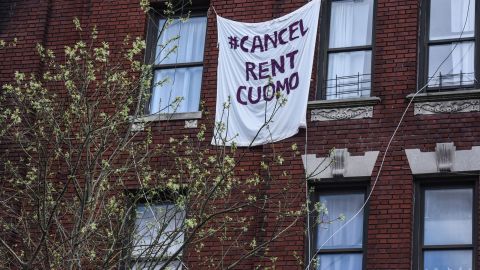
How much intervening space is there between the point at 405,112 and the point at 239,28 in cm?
332

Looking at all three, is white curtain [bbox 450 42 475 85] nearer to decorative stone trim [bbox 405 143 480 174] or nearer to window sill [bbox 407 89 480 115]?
window sill [bbox 407 89 480 115]

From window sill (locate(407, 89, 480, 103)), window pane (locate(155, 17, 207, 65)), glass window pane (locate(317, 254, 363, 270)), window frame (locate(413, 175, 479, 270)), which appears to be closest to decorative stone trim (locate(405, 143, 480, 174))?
window frame (locate(413, 175, 479, 270))

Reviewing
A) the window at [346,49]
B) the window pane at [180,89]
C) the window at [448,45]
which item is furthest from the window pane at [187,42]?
the window at [448,45]

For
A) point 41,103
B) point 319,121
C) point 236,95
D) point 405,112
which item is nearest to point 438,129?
point 405,112

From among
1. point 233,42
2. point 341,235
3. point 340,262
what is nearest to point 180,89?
point 233,42

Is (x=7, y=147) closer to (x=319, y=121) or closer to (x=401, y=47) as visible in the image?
(x=319, y=121)

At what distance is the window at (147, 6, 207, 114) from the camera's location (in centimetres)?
1898

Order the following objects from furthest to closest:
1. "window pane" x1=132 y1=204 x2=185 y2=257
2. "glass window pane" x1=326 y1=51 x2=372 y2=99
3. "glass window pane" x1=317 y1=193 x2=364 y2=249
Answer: "glass window pane" x1=326 y1=51 x2=372 y2=99
"glass window pane" x1=317 y1=193 x2=364 y2=249
"window pane" x1=132 y1=204 x2=185 y2=257

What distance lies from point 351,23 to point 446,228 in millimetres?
3985

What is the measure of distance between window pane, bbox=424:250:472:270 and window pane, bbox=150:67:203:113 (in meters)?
4.93

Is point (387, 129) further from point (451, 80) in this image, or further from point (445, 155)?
point (451, 80)

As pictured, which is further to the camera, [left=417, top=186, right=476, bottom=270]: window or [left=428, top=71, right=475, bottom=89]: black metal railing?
[left=428, top=71, right=475, bottom=89]: black metal railing

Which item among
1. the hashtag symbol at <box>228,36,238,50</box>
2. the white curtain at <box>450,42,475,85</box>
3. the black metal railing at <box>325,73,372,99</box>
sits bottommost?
the black metal railing at <box>325,73,372,99</box>

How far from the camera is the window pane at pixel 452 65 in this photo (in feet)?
56.4
